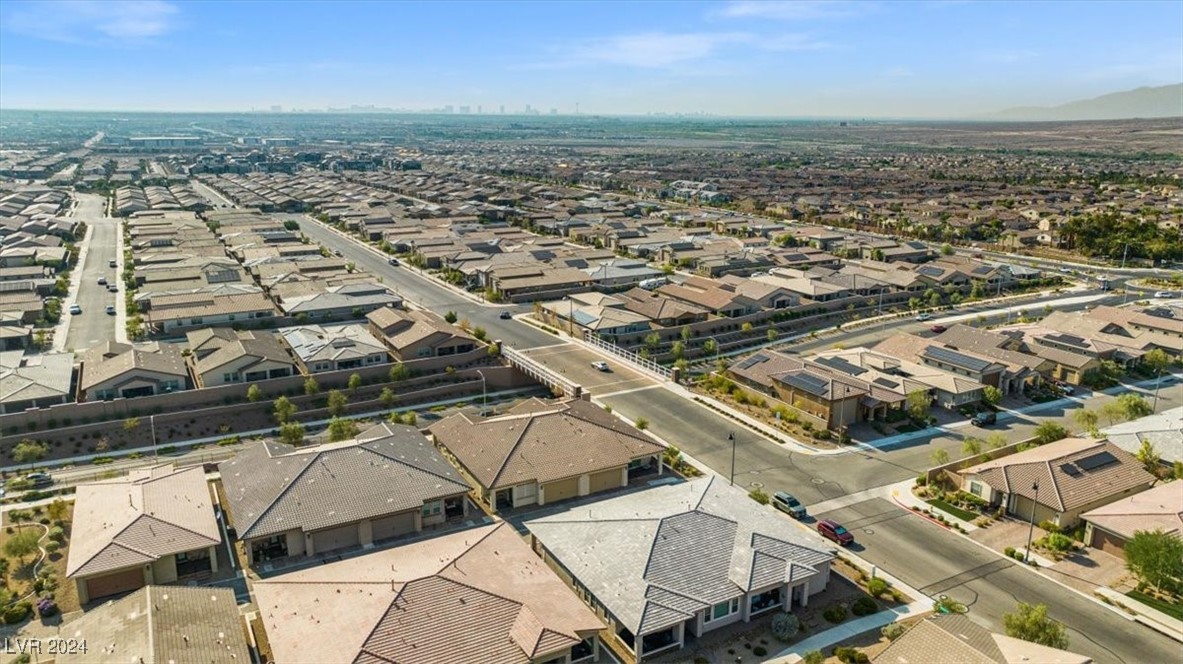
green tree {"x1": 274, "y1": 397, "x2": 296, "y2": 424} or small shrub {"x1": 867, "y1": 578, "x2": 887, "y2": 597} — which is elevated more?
green tree {"x1": 274, "y1": 397, "x2": 296, "y2": 424}

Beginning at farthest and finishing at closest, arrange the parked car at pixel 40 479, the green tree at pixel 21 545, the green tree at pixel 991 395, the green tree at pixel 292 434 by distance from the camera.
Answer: the green tree at pixel 991 395
the green tree at pixel 292 434
the parked car at pixel 40 479
the green tree at pixel 21 545

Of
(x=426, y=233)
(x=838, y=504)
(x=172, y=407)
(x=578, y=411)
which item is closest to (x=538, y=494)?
(x=578, y=411)

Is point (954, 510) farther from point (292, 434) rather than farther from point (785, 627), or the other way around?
point (292, 434)

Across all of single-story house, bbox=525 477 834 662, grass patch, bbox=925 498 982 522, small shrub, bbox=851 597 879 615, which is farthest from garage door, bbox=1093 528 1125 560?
small shrub, bbox=851 597 879 615

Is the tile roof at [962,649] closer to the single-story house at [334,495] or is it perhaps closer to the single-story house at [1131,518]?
the single-story house at [1131,518]

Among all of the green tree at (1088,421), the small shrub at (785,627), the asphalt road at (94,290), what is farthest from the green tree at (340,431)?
the green tree at (1088,421)

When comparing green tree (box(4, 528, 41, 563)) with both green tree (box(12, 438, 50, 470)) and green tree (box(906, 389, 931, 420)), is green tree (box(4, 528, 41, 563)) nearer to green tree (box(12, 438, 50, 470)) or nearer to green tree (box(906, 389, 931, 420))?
green tree (box(12, 438, 50, 470))
